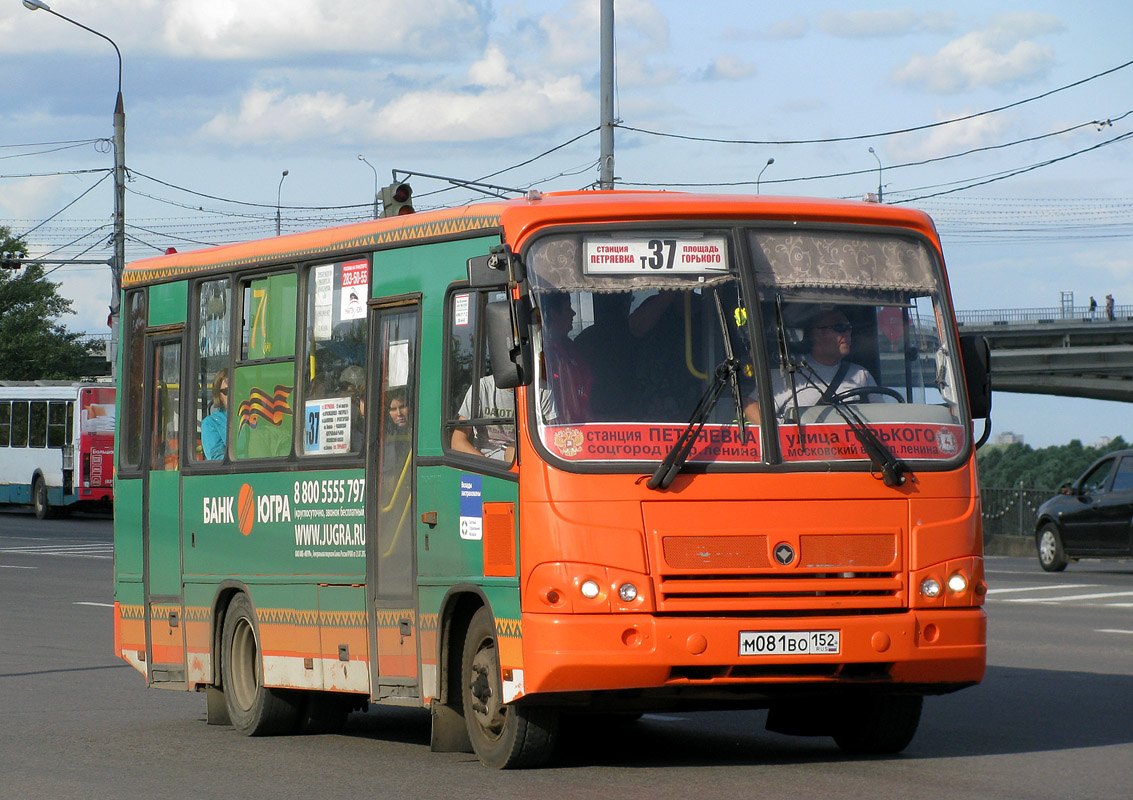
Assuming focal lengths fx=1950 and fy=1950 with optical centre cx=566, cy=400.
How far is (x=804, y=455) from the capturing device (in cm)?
871

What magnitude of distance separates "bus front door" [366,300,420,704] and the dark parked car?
18.9 meters

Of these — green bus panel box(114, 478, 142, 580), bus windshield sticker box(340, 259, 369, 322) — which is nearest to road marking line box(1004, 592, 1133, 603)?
green bus panel box(114, 478, 142, 580)

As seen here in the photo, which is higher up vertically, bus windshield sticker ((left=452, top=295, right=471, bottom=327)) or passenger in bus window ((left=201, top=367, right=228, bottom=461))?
bus windshield sticker ((left=452, top=295, right=471, bottom=327))

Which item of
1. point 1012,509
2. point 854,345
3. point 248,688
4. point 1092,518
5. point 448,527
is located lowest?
point 248,688

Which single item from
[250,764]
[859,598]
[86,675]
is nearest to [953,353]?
[859,598]

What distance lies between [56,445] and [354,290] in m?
37.1

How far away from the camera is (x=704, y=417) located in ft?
28.3

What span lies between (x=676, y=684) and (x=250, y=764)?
8.18 ft

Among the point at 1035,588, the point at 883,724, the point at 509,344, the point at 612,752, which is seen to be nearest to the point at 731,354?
the point at 509,344

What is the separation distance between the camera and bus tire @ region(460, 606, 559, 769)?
878cm

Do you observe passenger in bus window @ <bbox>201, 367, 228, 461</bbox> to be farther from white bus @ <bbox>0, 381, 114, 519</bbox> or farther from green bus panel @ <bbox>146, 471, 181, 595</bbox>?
white bus @ <bbox>0, 381, 114, 519</bbox>

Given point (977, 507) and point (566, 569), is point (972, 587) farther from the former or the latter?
point (566, 569)

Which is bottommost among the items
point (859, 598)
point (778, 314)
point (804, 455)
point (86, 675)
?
point (86, 675)

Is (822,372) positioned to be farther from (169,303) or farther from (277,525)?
(169,303)
